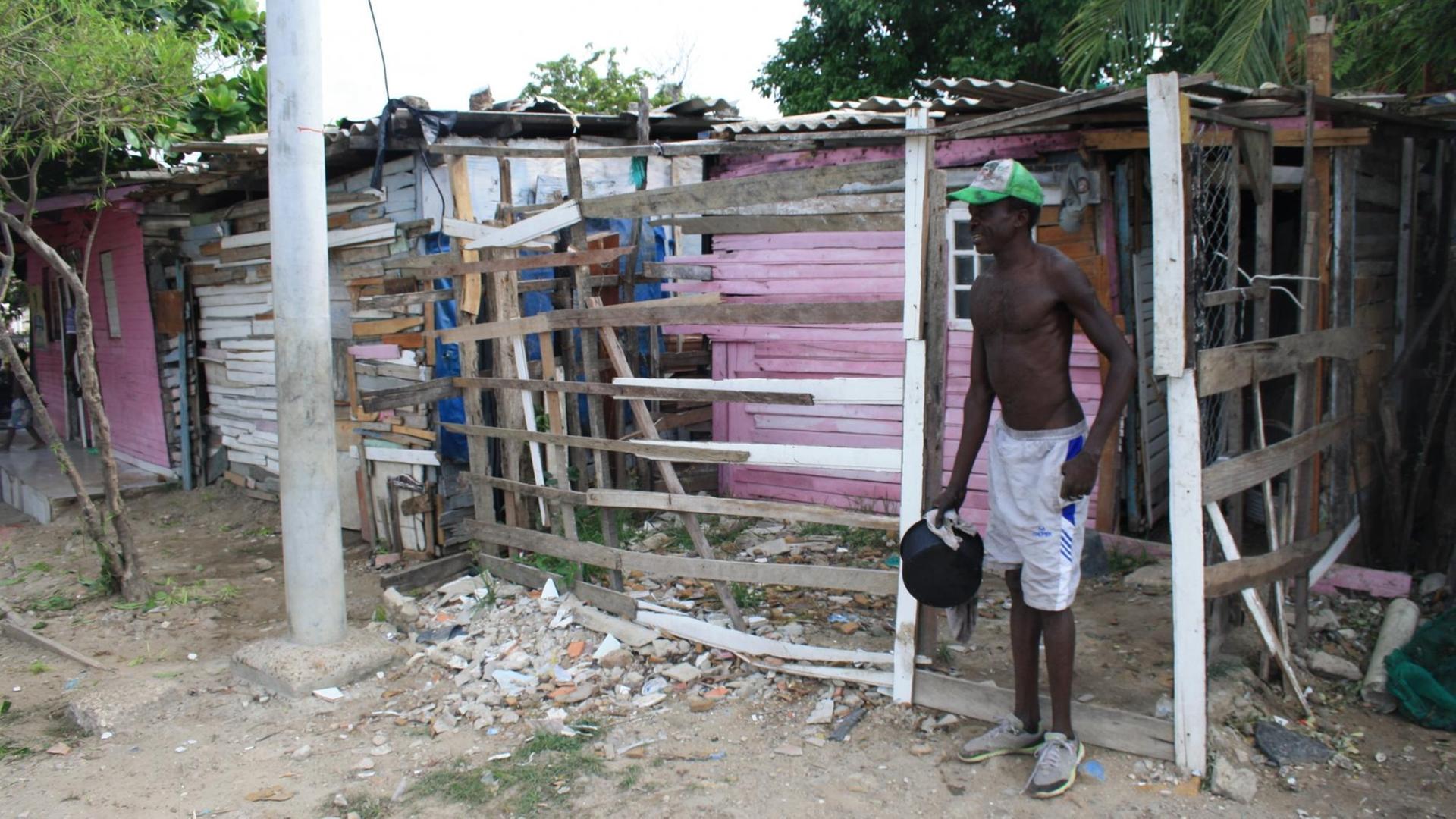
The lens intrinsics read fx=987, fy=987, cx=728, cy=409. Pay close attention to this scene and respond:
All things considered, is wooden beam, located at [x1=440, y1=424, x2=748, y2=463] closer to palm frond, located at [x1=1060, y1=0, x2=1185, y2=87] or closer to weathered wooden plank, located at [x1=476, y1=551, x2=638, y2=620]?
weathered wooden plank, located at [x1=476, y1=551, x2=638, y2=620]

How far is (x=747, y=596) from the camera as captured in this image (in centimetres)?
546

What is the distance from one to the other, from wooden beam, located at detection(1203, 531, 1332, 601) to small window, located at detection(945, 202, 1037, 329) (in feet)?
9.79

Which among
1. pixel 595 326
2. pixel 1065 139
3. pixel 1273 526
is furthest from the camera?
pixel 1065 139

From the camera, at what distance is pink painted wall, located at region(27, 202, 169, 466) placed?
35.8ft

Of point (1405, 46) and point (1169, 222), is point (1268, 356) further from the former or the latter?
point (1405, 46)

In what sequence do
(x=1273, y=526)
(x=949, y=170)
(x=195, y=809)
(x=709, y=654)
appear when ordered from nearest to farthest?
(x=195, y=809)
(x=1273, y=526)
(x=709, y=654)
(x=949, y=170)

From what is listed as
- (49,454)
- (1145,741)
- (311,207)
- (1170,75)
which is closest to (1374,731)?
(1145,741)

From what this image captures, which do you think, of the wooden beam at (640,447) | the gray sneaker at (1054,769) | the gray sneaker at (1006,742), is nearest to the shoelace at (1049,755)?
the gray sneaker at (1054,769)

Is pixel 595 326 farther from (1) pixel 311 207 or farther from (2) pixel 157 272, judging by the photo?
(2) pixel 157 272

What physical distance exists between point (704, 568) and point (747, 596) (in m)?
0.85

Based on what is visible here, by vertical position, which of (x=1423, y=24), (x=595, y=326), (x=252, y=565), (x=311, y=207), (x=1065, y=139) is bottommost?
(x=252, y=565)

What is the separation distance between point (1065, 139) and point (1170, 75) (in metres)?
3.21

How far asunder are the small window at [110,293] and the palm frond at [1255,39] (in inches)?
463

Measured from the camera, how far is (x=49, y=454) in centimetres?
1190
